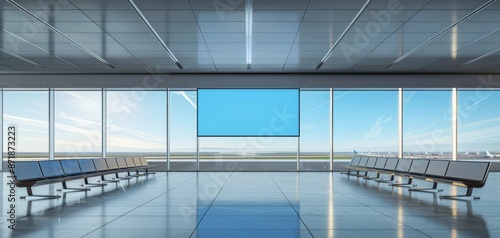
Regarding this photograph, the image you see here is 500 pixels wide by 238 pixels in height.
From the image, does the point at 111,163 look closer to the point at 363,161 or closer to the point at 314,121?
the point at 363,161

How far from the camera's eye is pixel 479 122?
17.1 meters

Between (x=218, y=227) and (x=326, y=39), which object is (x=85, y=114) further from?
(x=218, y=227)

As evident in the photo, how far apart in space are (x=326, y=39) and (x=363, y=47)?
1.51 m

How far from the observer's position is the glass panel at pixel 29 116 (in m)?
16.3

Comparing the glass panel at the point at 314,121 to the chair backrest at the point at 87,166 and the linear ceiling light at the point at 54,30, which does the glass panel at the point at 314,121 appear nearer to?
the linear ceiling light at the point at 54,30

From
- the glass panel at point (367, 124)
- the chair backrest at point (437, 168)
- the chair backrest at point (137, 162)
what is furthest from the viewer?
the glass panel at point (367, 124)

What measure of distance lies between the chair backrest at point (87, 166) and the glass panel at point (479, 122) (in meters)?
13.9

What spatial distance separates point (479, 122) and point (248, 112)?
9974 millimetres

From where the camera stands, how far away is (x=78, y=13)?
813 centimetres

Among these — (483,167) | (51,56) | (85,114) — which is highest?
(51,56)

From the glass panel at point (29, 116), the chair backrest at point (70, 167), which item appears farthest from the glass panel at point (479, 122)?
the glass panel at point (29, 116)

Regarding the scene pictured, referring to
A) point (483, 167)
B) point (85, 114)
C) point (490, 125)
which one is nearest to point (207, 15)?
point (483, 167)

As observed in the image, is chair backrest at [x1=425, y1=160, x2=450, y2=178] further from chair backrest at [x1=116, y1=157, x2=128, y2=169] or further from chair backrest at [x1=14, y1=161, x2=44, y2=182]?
chair backrest at [x1=116, y1=157, x2=128, y2=169]

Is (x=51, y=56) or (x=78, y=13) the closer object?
(x=78, y=13)
